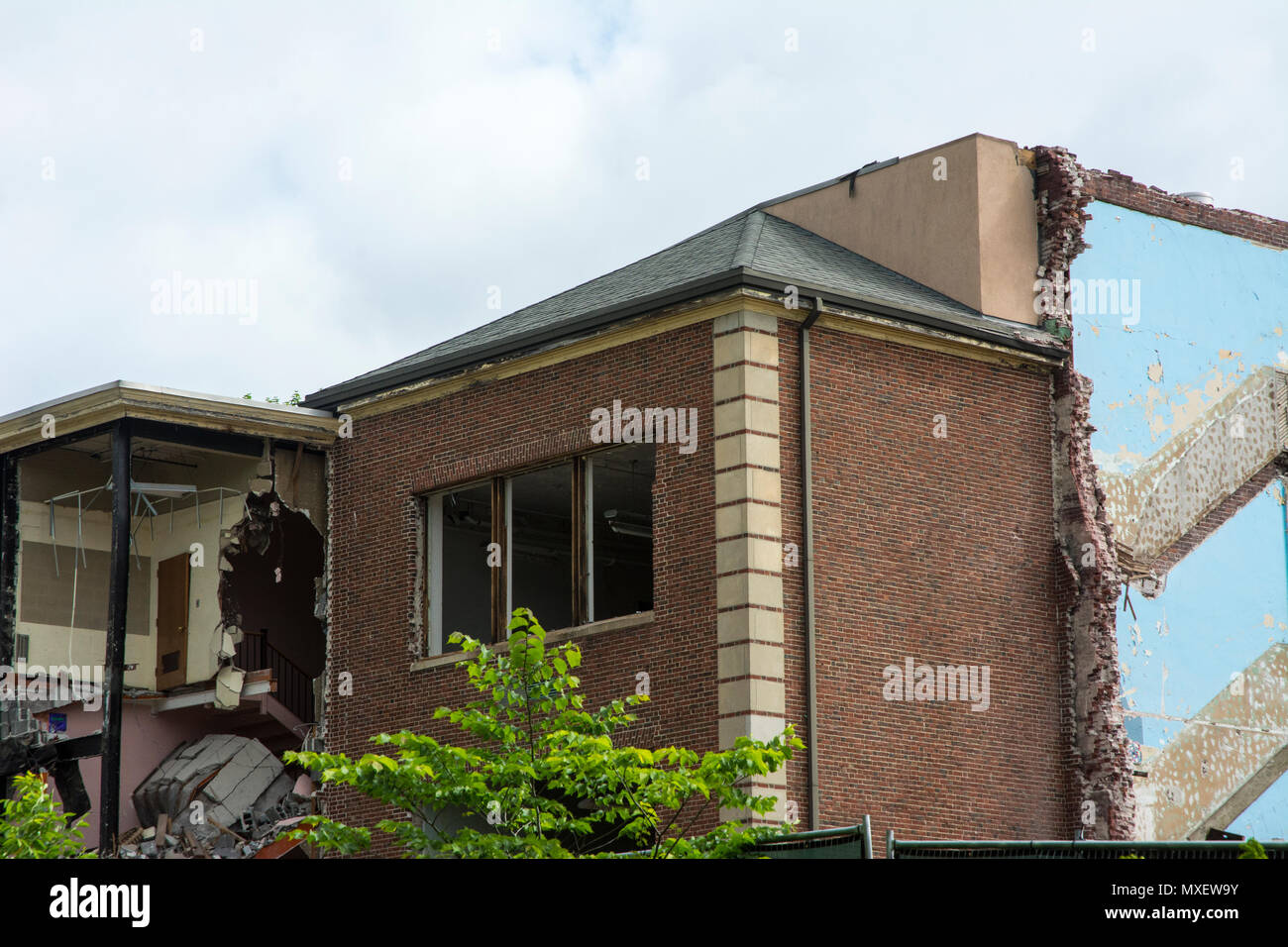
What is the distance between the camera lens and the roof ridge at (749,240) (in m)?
19.9

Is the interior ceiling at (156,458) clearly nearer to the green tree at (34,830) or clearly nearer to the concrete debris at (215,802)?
the concrete debris at (215,802)

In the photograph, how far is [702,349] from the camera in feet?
60.6

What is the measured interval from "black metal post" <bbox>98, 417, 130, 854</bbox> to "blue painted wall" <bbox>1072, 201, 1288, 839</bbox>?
11.8 metres

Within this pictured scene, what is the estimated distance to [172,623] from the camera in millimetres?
23859

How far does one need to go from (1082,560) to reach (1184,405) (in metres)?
3.45

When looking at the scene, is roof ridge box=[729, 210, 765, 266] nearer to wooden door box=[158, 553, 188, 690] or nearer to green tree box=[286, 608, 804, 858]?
green tree box=[286, 608, 804, 858]

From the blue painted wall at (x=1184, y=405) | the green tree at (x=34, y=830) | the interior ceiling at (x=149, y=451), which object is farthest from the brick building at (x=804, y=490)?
the green tree at (x=34, y=830)

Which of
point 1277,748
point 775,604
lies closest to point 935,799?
point 775,604

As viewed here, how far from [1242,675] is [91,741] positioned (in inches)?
574

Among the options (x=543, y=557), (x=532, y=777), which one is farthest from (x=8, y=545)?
(x=532, y=777)

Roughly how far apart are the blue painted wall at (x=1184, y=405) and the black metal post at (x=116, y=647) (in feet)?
38.7

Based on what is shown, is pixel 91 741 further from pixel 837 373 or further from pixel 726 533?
pixel 837 373

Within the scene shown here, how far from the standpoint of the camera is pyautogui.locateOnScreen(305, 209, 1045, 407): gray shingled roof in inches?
760

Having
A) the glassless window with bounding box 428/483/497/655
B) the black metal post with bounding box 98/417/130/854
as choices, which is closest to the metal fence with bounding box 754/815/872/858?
the black metal post with bounding box 98/417/130/854
